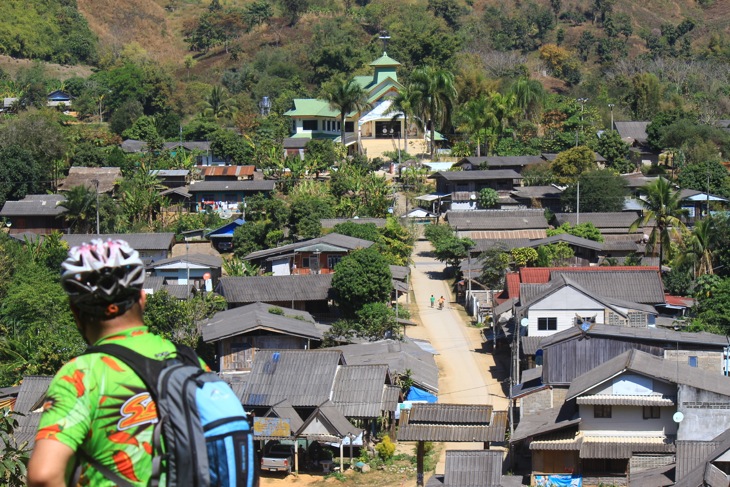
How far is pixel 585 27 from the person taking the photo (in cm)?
10812

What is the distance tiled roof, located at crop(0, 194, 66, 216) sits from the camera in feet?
171

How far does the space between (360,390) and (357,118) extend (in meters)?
41.0

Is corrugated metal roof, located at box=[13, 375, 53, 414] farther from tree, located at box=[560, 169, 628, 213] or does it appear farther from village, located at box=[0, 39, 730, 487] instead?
tree, located at box=[560, 169, 628, 213]

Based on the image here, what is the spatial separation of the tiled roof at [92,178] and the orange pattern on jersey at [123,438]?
176 feet

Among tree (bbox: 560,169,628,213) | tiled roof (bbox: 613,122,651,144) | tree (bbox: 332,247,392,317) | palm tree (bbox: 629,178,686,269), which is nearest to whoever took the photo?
tree (bbox: 332,247,392,317)

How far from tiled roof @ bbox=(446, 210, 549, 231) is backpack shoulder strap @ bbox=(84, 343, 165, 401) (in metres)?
47.5

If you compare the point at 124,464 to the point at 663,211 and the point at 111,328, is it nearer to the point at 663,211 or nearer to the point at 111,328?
the point at 111,328

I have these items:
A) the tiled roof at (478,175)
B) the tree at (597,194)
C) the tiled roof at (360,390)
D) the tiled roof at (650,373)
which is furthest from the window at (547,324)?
the tiled roof at (478,175)

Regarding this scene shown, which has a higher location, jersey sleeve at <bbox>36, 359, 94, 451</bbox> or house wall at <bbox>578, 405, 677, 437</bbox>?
Result: jersey sleeve at <bbox>36, 359, 94, 451</bbox>

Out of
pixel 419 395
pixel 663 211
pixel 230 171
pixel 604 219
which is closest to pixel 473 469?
pixel 419 395

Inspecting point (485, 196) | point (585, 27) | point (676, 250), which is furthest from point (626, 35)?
point (676, 250)

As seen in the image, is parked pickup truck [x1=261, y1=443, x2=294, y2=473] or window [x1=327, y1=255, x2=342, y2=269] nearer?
parked pickup truck [x1=261, y1=443, x2=294, y2=473]

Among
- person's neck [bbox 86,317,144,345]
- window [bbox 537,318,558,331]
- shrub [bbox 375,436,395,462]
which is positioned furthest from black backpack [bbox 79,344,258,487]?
window [bbox 537,318,558,331]

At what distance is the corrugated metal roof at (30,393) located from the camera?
27297 mm
